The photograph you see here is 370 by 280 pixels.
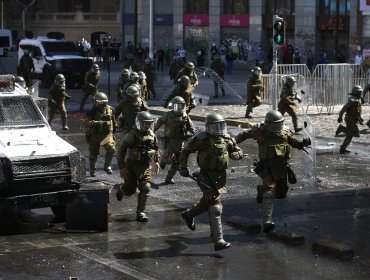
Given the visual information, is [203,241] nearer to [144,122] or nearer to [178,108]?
[144,122]

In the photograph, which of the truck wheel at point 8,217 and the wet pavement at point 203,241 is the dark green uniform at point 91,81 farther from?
the truck wheel at point 8,217

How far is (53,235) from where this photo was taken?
11.8 meters

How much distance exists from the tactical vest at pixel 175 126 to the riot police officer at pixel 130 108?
5.89 ft

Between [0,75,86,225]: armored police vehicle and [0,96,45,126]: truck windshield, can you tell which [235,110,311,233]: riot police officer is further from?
[0,96,45,126]: truck windshield

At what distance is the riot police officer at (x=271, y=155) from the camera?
38.3ft

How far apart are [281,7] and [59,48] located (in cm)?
1575

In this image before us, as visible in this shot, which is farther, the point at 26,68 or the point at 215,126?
the point at 26,68

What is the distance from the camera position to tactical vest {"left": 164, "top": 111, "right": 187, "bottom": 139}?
15016 mm

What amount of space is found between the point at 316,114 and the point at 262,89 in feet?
6.68

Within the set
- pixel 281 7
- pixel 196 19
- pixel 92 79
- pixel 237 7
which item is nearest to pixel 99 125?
pixel 92 79

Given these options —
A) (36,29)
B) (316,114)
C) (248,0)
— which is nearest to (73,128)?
(316,114)

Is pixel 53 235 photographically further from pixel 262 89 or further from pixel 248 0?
pixel 248 0

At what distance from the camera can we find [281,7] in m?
49.7

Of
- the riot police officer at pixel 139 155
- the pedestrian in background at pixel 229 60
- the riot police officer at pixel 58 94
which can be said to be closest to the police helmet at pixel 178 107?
the riot police officer at pixel 139 155
